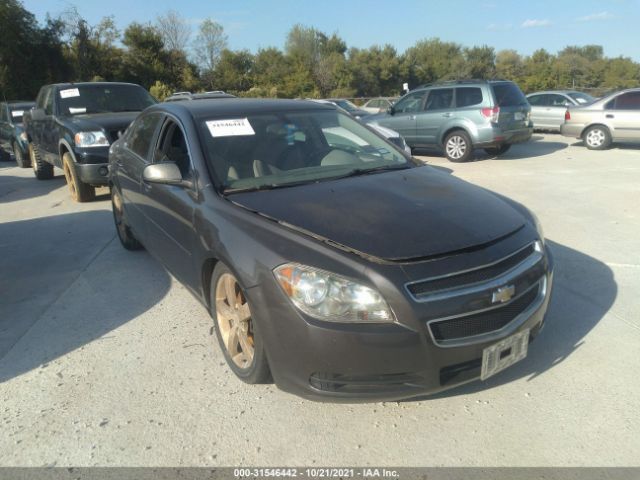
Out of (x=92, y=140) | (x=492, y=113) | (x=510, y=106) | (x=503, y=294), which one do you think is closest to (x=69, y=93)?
(x=92, y=140)

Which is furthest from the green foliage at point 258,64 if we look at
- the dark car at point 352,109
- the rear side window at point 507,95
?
the rear side window at point 507,95

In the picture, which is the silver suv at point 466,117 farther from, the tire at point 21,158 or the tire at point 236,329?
the tire at point 21,158

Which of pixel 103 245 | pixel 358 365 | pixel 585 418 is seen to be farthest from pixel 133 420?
pixel 103 245

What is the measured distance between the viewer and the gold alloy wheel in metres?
2.79

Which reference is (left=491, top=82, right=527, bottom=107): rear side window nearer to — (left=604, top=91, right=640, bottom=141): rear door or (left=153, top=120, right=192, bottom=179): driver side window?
(left=604, top=91, right=640, bottom=141): rear door

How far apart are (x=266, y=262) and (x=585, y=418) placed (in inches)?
72.4

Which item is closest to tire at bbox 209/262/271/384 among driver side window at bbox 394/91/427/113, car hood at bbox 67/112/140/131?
car hood at bbox 67/112/140/131

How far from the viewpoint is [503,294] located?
94.2 inches

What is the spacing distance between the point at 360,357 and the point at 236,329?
973 mm

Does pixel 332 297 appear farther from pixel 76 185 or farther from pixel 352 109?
pixel 352 109

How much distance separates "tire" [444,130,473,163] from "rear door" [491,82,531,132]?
0.82 m

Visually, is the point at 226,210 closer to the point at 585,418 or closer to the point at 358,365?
the point at 358,365

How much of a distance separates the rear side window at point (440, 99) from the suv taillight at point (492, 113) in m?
0.98

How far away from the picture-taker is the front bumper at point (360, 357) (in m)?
2.21
